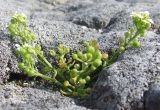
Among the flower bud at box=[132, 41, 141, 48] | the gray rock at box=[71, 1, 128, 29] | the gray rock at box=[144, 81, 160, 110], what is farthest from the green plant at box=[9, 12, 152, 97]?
the gray rock at box=[71, 1, 128, 29]

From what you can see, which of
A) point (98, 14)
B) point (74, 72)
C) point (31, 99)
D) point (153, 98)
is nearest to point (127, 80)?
point (153, 98)

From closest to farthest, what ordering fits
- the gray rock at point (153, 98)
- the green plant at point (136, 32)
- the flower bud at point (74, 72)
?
the gray rock at point (153, 98)
the flower bud at point (74, 72)
the green plant at point (136, 32)

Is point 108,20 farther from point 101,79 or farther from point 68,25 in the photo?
point 101,79

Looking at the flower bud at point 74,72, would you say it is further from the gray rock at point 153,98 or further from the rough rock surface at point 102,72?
the gray rock at point 153,98

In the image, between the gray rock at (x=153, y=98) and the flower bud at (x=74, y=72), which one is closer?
the gray rock at (x=153, y=98)

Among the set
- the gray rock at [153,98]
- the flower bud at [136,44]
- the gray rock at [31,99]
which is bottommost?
the gray rock at [31,99]

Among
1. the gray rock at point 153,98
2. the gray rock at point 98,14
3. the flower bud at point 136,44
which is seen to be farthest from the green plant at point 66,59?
the gray rock at point 98,14

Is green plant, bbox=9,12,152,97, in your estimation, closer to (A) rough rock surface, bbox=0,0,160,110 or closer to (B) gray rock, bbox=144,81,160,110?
(A) rough rock surface, bbox=0,0,160,110

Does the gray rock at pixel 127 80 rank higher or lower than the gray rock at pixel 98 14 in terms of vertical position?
lower
